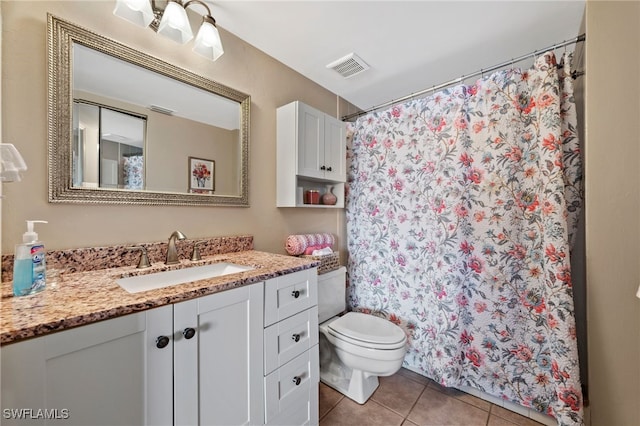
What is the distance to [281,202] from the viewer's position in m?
1.76

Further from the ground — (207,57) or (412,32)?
(412,32)

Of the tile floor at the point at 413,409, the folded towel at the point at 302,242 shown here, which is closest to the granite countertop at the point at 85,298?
the folded towel at the point at 302,242

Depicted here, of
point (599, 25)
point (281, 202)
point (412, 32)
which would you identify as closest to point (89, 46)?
point (281, 202)

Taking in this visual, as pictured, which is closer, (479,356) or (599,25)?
(599,25)

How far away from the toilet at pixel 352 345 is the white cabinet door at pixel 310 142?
2.49 feet

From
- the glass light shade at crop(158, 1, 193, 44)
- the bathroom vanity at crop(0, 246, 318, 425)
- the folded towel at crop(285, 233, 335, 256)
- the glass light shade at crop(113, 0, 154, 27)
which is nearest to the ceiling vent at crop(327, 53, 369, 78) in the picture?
the glass light shade at crop(158, 1, 193, 44)

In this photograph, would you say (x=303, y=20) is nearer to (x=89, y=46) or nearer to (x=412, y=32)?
(x=412, y=32)

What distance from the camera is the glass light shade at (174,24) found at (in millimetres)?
1149

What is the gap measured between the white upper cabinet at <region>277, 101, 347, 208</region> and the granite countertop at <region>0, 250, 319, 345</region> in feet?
2.43

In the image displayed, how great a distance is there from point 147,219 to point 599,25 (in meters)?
2.28

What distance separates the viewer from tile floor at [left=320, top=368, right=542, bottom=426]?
1.43 m

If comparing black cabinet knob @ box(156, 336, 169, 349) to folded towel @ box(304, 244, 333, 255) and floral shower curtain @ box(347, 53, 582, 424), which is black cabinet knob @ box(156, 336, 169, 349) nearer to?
folded towel @ box(304, 244, 333, 255)

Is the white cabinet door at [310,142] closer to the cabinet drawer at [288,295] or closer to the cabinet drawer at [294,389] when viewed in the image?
the cabinet drawer at [288,295]

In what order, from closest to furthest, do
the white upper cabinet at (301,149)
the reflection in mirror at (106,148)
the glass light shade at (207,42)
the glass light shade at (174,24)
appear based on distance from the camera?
the reflection in mirror at (106,148), the glass light shade at (174,24), the glass light shade at (207,42), the white upper cabinet at (301,149)
